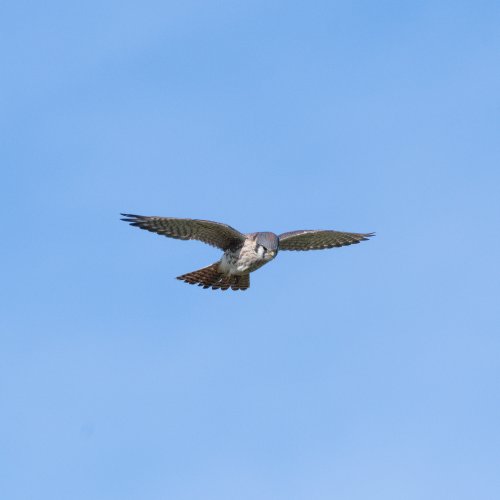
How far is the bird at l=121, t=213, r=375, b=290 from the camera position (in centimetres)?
2023

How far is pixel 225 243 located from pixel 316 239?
2.59 meters

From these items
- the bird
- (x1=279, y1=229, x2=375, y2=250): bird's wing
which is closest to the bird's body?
the bird

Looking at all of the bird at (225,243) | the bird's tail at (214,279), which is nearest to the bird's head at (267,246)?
the bird at (225,243)

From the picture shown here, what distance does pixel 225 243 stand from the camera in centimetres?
2091

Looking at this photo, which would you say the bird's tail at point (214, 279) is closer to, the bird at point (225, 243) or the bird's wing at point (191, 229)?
the bird at point (225, 243)

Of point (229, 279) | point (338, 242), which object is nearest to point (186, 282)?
point (229, 279)

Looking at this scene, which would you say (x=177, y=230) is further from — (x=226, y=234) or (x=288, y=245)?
(x=288, y=245)

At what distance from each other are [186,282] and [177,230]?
62.3 inches

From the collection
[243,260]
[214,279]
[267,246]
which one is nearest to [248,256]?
[243,260]

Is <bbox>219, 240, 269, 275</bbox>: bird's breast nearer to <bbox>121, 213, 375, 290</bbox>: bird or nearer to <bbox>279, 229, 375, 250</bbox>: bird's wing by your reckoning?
<bbox>121, 213, 375, 290</bbox>: bird

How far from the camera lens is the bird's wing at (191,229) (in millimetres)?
20094

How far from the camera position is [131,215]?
2027 centimetres

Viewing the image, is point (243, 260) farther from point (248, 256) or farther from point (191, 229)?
Answer: point (191, 229)

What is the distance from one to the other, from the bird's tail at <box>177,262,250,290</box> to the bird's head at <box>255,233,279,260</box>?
1294 mm
